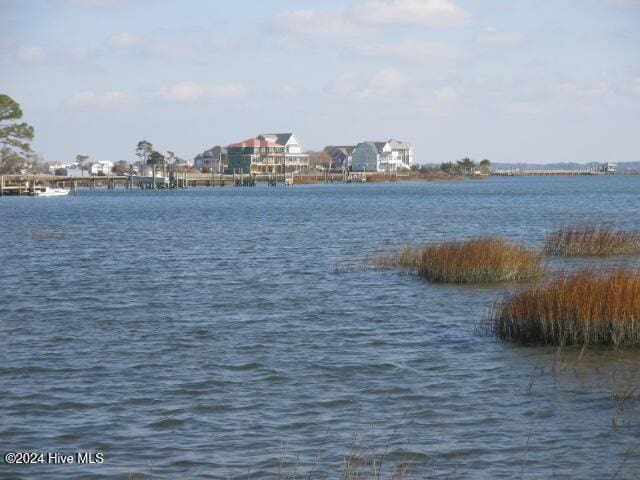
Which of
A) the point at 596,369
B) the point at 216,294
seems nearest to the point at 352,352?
the point at 596,369

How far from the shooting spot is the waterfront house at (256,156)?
629ft

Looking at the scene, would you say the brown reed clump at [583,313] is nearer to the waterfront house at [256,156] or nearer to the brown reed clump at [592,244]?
the brown reed clump at [592,244]

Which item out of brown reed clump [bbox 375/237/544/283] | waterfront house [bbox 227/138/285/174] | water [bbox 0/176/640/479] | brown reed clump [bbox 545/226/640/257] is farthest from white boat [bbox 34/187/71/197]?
brown reed clump [bbox 375/237/544/283]

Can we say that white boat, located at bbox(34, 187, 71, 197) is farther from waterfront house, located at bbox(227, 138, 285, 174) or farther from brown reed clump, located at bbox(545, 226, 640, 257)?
brown reed clump, located at bbox(545, 226, 640, 257)

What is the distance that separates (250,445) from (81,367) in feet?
18.7

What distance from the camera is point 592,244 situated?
108 feet

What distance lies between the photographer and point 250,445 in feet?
41.3

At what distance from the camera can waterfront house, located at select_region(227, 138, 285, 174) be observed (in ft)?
629

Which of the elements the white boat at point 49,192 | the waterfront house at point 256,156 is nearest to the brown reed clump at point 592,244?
the white boat at point 49,192

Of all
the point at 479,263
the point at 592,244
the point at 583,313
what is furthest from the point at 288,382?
the point at 592,244

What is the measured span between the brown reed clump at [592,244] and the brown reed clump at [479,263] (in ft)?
15.4

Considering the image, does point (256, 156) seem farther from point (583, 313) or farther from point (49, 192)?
point (583, 313)

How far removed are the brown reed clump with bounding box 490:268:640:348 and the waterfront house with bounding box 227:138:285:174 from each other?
571ft

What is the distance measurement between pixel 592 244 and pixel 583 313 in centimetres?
1645
